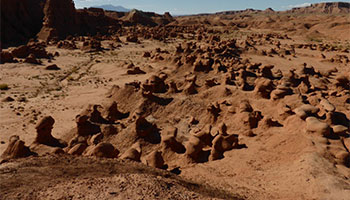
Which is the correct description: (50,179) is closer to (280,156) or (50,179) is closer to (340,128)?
(280,156)

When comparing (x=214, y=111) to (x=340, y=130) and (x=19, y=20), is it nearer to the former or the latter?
(x=340, y=130)

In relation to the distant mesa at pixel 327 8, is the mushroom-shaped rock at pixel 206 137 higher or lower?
lower

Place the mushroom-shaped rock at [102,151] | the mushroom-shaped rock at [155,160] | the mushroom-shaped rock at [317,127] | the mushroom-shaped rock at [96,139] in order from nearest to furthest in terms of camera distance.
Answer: the mushroom-shaped rock at [102,151] < the mushroom-shaped rock at [155,160] < the mushroom-shaped rock at [317,127] < the mushroom-shaped rock at [96,139]

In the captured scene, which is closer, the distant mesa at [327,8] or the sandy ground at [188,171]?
the sandy ground at [188,171]

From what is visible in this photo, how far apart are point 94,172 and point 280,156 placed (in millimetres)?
6276

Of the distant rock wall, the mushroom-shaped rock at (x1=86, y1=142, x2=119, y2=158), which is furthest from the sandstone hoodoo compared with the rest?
the distant rock wall

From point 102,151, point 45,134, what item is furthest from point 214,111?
point 45,134

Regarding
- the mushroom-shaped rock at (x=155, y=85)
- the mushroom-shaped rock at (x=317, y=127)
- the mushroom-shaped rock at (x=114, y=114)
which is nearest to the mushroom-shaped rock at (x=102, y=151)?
the mushroom-shaped rock at (x=114, y=114)

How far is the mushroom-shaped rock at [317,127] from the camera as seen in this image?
9.40m

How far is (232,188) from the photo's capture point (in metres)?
7.45

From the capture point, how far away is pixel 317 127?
31.3ft

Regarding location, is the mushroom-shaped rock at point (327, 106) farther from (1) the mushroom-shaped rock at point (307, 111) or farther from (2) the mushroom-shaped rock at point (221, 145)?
(2) the mushroom-shaped rock at point (221, 145)

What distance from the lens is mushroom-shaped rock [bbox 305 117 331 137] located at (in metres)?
9.40

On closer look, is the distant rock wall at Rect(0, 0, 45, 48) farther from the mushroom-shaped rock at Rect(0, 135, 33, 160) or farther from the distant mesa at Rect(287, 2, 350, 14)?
the distant mesa at Rect(287, 2, 350, 14)
